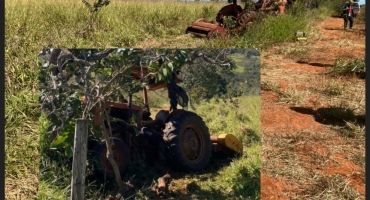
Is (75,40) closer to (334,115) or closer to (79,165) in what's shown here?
(334,115)

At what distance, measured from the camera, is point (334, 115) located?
15.3ft

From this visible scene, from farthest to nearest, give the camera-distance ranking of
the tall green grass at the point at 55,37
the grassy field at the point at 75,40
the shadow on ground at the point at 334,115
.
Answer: the shadow on ground at the point at 334,115, the tall green grass at the point at 55,37, the grassy field at the point at 75,40

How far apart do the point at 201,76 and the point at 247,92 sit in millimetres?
290

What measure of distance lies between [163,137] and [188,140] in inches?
6.2

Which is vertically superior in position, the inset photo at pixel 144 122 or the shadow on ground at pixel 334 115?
the inset photo at pixel 144 122

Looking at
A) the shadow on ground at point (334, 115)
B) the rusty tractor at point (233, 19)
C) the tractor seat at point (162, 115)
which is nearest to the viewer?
the tractor seat at point (162, 115)

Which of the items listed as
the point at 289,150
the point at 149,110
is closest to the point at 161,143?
the point at 149,110

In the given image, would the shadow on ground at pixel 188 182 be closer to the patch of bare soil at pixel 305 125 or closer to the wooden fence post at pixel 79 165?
the wooden fence post at pixel 79 165

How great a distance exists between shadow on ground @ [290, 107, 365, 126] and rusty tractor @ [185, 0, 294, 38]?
326cm

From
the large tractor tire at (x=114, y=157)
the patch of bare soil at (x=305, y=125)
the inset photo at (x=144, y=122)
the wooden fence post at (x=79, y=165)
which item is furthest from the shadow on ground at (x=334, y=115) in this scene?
the wooden fence post at (x=79, y=165)

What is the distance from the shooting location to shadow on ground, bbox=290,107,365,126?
457cm

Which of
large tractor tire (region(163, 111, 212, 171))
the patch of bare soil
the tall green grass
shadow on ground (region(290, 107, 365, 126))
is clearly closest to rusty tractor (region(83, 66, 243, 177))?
large tractor tire (region(163, 111, 212, 171))

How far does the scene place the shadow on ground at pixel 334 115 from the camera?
4.57m

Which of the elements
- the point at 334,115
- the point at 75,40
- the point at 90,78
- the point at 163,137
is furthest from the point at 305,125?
the point at 75,40
